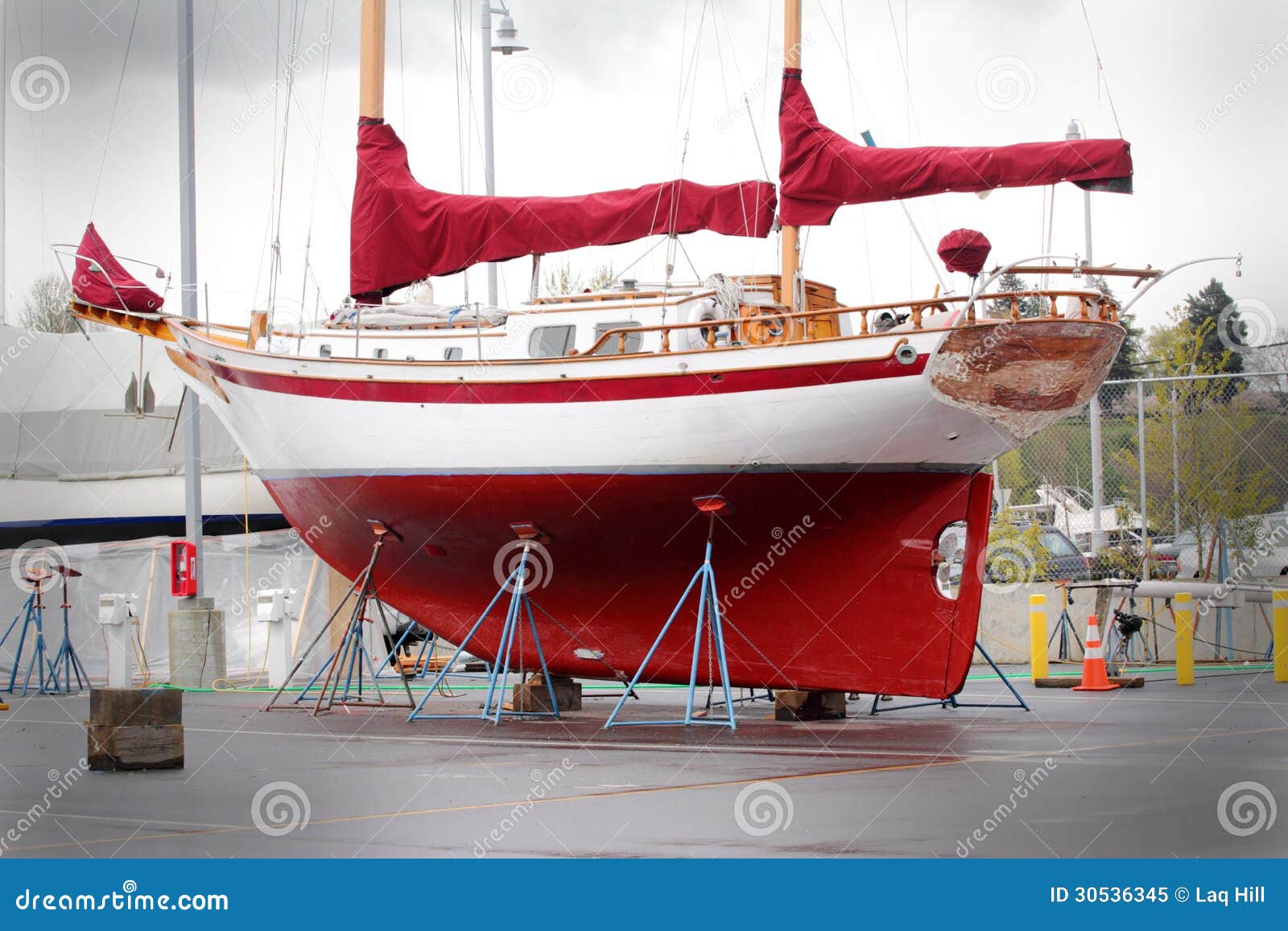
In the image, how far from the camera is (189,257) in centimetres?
2052

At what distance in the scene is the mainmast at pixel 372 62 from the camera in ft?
64.3

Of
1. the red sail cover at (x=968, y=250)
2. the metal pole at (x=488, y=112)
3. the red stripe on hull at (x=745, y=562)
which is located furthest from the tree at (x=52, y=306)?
the red sail cover at (x=968, y=250)

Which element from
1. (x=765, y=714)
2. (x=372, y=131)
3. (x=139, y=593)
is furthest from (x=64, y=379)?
(x=765, y=714)

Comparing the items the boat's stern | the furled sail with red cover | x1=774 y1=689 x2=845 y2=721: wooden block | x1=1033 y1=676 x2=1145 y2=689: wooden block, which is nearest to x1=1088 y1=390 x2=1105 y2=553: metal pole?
x1=1033 y1=676 x2=1145 y2=689: wooden block

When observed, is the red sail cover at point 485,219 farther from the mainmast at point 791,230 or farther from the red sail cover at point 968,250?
the red sail cover at point 968,250

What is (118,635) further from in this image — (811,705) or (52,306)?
(52,306)

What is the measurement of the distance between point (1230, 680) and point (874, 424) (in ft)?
22.3

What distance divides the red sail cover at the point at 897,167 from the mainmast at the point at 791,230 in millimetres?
211

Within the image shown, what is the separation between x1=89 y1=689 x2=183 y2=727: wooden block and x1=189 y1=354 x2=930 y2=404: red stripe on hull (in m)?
5.40

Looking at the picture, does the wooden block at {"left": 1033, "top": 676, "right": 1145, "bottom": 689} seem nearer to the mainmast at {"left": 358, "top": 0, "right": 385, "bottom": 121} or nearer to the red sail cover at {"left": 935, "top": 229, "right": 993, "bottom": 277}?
the red sail cover at {"left": 935, "top": 229, "right": 993, "bottom": 277}

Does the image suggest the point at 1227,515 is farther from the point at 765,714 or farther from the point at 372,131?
the point at 372,131

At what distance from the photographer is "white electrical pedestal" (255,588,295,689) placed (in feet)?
68.1

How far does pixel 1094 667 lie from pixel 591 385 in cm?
731

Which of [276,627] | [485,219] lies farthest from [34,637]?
[485,219]
